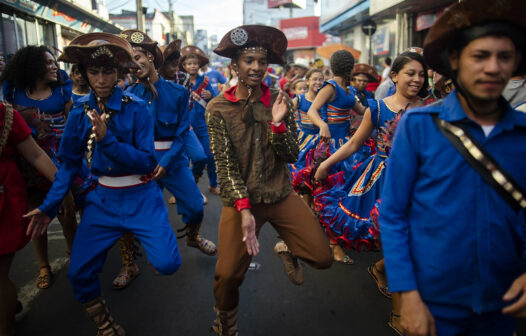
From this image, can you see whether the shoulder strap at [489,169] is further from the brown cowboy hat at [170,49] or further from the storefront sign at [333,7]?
the storefront sign at [333,7]

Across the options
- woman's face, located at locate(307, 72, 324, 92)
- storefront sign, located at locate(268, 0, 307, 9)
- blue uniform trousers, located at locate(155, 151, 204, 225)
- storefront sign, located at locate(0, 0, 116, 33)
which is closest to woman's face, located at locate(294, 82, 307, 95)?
woman's face, located at locate(307, 72, 324, 92)

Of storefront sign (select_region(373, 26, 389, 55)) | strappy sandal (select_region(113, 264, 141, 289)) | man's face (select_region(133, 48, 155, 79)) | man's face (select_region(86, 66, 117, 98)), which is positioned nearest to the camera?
man's face (select_region(86, 66, 117, 98))

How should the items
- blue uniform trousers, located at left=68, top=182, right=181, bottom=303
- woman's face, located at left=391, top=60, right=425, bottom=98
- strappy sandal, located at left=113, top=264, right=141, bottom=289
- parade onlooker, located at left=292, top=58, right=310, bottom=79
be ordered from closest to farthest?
blue uniform trousers, located at left=68, top=182, right=181, bottom=303 < woman's face, located at left=391, top=60, right=425, bottom=98 < strappy sandal, located at left=113, top=264, right=141, bottom=289 < parade onlooker, located at left=292, top=58, right=310, bottom=79

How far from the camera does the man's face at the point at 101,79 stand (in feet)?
9.79

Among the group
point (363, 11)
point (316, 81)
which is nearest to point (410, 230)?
point (316, 81)

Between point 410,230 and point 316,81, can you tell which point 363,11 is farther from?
point 410,230

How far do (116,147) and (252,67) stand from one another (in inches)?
47.4

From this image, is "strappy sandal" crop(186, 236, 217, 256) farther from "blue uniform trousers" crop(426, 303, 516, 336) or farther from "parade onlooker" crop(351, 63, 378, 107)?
"parade onlooker" crop(351, 63, 378, 107)

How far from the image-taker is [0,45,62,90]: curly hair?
438 centimetres

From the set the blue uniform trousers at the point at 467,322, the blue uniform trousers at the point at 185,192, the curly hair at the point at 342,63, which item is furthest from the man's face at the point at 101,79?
the curly hair at the point at 342,63

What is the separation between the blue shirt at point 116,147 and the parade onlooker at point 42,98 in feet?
3.99

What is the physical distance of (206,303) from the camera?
360 cm

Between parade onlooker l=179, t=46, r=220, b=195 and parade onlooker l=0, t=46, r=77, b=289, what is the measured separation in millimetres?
2548

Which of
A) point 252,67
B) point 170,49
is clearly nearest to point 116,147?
point 252,67
